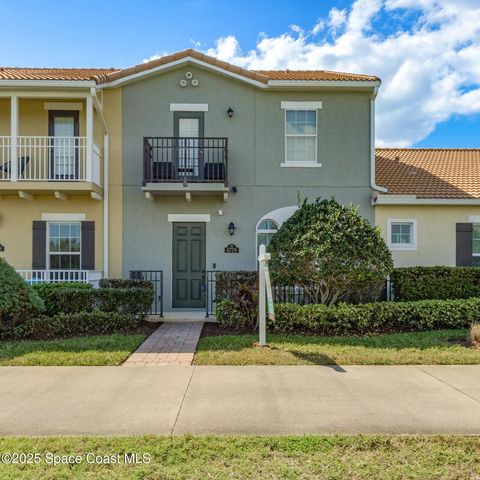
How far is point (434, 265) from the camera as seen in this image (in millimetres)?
11789

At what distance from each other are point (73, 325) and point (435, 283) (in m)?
9.11

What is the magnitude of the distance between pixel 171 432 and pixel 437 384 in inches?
152

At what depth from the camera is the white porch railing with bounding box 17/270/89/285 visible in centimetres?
1093

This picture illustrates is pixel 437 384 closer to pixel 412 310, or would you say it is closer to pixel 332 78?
pixel 412 310

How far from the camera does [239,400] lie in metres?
4.99

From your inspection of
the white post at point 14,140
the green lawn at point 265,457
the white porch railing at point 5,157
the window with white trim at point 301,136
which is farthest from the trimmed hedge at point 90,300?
the window with white trim at point 301,136

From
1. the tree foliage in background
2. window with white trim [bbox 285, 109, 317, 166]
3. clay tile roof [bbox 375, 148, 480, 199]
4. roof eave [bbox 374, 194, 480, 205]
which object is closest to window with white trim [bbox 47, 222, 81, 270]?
the tree foliage in background

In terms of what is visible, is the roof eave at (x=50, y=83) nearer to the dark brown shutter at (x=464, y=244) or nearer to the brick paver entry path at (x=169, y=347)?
the brick paver entry path at (x=169, y=347)

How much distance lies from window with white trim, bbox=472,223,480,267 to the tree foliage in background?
14.6 ft

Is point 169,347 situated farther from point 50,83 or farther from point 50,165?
point 50,83

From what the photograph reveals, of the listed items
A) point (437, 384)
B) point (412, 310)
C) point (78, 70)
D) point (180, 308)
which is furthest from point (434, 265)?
point (78, 70)

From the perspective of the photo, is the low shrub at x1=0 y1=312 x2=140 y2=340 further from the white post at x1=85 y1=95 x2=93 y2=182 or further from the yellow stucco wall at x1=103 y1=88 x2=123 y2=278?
the white post at x1=85 y1=95 x2=93 y2=182

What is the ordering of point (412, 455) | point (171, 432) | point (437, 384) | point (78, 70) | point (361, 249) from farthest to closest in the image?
point (78, 70) < point (361, 249) < point (437, 384) < point (171, 432) < point (412, 455)

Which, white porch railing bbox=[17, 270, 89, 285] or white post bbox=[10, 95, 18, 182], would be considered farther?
white porch railing bbox=[17, 270, 89, 285]
